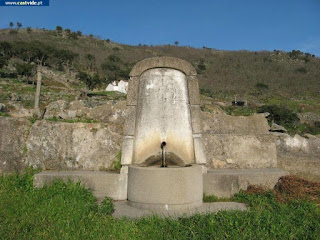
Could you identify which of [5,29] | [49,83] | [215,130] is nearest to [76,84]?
[49,83]

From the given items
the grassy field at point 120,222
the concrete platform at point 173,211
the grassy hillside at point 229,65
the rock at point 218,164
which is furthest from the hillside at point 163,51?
the grassy field at point 120,222

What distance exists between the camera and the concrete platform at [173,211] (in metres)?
4.08

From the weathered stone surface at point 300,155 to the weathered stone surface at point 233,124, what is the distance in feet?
2.11

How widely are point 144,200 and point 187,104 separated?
1.99 meters

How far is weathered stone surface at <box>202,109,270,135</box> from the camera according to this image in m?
6.08

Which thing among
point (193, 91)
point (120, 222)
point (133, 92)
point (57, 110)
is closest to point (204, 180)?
point (193, 91)

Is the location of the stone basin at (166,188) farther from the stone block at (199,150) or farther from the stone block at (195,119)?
the stone block at (195,119)

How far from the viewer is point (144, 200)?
4.40 meters

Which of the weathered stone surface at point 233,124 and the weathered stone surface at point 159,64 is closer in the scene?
the weathered stone surface at point 159,64

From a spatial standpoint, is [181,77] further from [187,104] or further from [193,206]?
[193,206]

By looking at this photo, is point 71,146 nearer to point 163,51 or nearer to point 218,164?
point 218,164

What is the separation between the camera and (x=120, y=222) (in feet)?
12.0

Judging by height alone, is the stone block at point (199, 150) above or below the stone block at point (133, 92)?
below

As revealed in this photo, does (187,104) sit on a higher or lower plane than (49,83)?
lower
